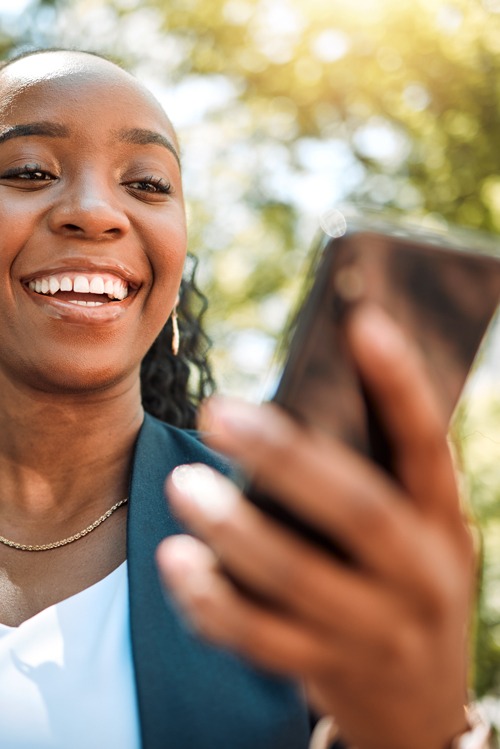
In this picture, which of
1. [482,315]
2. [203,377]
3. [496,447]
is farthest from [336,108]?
[482,315]

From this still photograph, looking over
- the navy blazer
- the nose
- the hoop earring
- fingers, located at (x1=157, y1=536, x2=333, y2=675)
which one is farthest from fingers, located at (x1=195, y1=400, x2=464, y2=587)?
the hoop earring

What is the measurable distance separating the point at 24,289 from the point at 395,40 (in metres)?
8.05

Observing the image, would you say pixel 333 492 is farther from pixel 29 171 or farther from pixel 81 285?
pixel 29 171

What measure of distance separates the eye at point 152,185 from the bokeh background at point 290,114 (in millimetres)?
5977

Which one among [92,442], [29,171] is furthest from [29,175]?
[92,442]

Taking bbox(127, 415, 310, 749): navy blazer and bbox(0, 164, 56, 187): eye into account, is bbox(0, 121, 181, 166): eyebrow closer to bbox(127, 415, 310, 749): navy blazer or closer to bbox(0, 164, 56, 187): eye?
bbox(0, 164, 56, 187): eye

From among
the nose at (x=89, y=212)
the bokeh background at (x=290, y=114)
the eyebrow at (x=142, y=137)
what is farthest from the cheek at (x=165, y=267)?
the bokeh background at (x=290, y=114)

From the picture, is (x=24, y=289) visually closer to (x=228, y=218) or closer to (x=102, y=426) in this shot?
(x=102, y=426)

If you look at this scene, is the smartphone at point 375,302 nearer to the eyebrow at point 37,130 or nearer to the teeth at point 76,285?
the teeth at point 76,285

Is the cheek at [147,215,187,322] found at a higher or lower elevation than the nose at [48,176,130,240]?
lower

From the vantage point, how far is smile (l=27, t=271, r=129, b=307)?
203cm

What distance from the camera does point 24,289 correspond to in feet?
6.79

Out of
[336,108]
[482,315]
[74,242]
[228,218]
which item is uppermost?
[482,315]

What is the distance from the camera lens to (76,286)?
2020mm
